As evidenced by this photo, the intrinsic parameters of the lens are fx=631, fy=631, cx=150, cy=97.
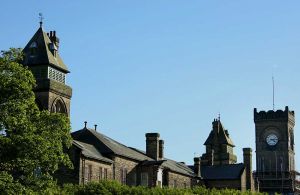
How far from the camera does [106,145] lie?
56.2m

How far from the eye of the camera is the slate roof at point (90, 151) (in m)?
50.5

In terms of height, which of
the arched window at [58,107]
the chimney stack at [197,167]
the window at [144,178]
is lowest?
the window at [144,178]

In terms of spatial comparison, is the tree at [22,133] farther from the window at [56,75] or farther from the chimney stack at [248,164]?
the chimney stack at [248,164]

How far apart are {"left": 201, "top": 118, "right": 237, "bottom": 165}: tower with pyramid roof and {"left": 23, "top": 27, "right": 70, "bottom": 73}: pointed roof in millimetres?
44585

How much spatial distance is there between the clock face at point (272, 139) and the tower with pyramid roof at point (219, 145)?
26.9 metres

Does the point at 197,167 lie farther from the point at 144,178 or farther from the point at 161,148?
the point at 144,178

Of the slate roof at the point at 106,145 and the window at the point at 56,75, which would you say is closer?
the slate roof at the point at 106,145

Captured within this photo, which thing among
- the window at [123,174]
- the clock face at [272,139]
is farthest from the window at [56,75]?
the clock face at [272,139]

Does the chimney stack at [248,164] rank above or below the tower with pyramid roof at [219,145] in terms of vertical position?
below

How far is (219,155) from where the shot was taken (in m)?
100

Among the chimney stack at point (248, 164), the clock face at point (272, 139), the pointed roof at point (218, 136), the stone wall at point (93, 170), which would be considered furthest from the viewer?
the clock face at point (272, 139)

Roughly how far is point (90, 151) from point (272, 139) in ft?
264

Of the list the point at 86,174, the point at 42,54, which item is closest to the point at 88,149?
the point at 86,174

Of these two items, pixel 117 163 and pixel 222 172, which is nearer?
pixel 117 163
